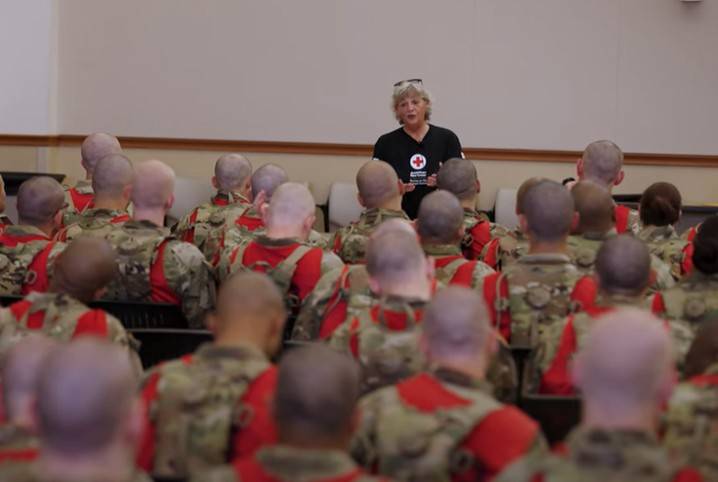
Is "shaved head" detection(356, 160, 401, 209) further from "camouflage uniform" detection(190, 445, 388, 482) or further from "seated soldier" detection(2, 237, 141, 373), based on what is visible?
"camouflage uniform" detection(190, 445, 388, 482)

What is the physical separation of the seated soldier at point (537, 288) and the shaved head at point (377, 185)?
1427 mm

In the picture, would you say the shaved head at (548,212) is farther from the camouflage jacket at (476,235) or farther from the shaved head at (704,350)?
the camouflage jacket at (476,235)

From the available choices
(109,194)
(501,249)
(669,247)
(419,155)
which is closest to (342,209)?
(419,155)

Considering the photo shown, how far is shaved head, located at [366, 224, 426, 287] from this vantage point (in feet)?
13.8

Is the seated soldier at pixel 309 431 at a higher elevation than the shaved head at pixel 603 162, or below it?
below

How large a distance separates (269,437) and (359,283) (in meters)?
1.63

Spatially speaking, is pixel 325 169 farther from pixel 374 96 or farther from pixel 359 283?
Answer: pixel 359 283

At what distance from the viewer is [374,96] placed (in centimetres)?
1098

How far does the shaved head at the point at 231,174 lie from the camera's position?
784 centimetres

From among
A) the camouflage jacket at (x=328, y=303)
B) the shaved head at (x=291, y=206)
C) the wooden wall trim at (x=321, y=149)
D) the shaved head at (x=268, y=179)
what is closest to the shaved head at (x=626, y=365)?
the camouflage jacket at (x=328, y=303)

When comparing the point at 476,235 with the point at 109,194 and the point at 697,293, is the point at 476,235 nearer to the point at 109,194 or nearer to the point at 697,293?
the point at 109,194

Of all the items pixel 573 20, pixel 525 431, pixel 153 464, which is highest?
pixel 573 20

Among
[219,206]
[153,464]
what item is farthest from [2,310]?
[219,206]

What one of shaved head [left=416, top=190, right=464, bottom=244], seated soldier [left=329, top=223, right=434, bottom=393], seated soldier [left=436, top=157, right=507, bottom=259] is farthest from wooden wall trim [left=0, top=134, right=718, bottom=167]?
seated soldier [left=329, top=223, right=434, bottom=393]
